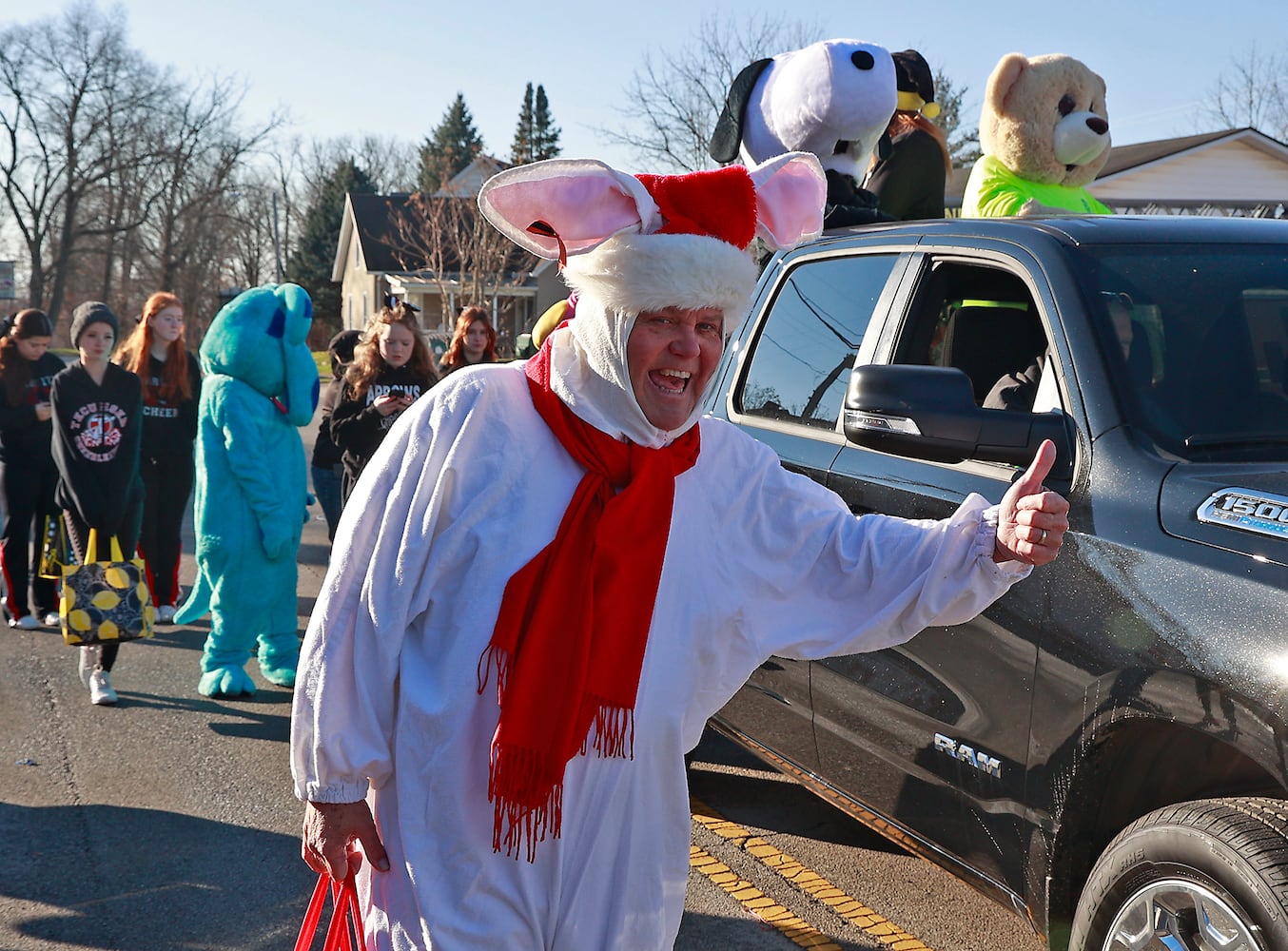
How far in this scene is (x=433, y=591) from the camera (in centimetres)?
230

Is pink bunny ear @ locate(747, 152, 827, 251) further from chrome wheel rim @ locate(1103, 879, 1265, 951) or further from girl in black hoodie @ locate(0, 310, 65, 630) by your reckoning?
girl in black hoodie @ locate(0, 310, 65, 630)

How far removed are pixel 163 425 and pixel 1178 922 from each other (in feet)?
22.2

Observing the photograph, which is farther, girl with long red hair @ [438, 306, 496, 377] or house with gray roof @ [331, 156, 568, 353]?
house with gray roof @ [331, 156, 568, 353]

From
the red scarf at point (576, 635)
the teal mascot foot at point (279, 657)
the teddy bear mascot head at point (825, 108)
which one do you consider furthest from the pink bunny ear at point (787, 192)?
the teal mascot foot at point (279, 657)

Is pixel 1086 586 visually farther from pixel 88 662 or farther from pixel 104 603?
pixel 88 662

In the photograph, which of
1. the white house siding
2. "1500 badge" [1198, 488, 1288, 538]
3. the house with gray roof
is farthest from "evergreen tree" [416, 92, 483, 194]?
"1500 badge" [1198, 488, 1288, 538]

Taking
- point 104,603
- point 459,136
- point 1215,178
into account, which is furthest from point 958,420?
point 459,136

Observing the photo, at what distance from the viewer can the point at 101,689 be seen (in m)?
6.31

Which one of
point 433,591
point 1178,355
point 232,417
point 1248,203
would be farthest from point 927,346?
point 1248,203

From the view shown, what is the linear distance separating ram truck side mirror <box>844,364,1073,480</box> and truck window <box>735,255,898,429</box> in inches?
32.9

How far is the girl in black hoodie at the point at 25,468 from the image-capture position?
7898mm

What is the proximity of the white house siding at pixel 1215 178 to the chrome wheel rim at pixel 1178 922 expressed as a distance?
2454 cm

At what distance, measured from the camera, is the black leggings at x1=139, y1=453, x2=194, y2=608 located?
7.88 meters

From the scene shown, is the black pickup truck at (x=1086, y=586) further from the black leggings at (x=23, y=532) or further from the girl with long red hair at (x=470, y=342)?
the black leggings at (x=23, y=532)
